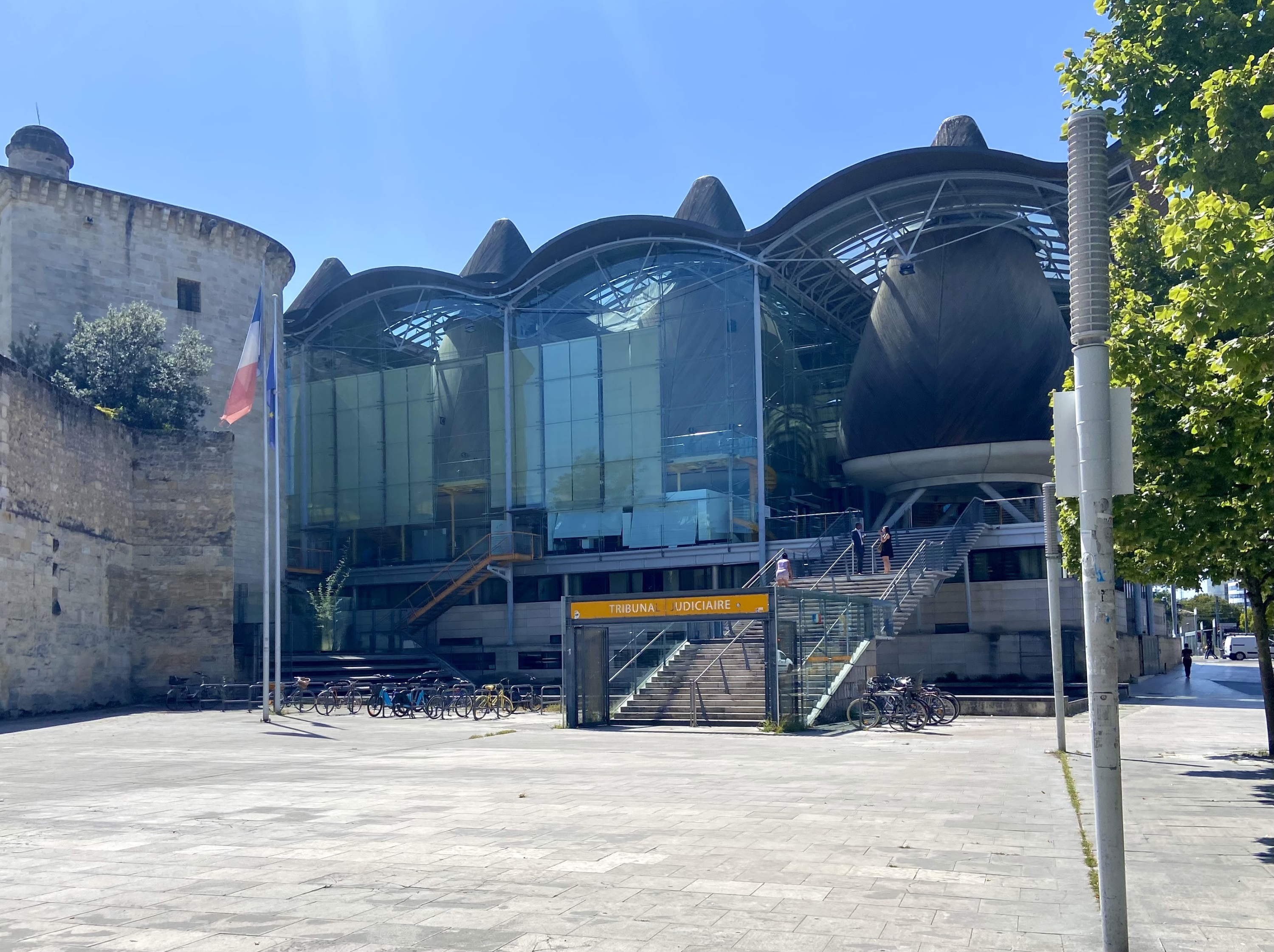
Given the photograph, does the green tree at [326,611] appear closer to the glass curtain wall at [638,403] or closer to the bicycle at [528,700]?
the glass curtain wall at [638,403]

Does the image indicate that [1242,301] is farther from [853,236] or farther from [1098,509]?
[853,236]

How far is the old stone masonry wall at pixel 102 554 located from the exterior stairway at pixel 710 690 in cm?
1462

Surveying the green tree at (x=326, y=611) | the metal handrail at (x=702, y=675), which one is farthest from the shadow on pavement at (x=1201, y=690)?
the green tree at (x=326, y=611)

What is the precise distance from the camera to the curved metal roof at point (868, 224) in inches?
1608

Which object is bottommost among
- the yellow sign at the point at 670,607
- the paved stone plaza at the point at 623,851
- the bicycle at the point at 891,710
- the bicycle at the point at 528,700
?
the bicycle at the point at 528,700

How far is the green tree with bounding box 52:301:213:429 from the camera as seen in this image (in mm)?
37312

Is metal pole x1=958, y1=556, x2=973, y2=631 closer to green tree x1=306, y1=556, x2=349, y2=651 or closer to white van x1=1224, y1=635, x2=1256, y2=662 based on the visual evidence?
green tree x1=306, y1=556, x2=349, y2=651

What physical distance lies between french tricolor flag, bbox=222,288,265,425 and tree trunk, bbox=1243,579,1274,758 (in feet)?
67.2

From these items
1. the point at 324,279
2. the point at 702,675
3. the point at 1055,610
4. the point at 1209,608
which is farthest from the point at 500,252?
the point at 1209,608

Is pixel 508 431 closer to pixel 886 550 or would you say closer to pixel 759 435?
pixel 759 435

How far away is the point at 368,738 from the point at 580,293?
2880 centimetres

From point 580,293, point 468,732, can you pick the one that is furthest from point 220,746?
point 580,293

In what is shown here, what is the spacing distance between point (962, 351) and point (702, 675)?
2355 centimetres

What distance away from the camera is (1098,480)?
5910 millimetres
